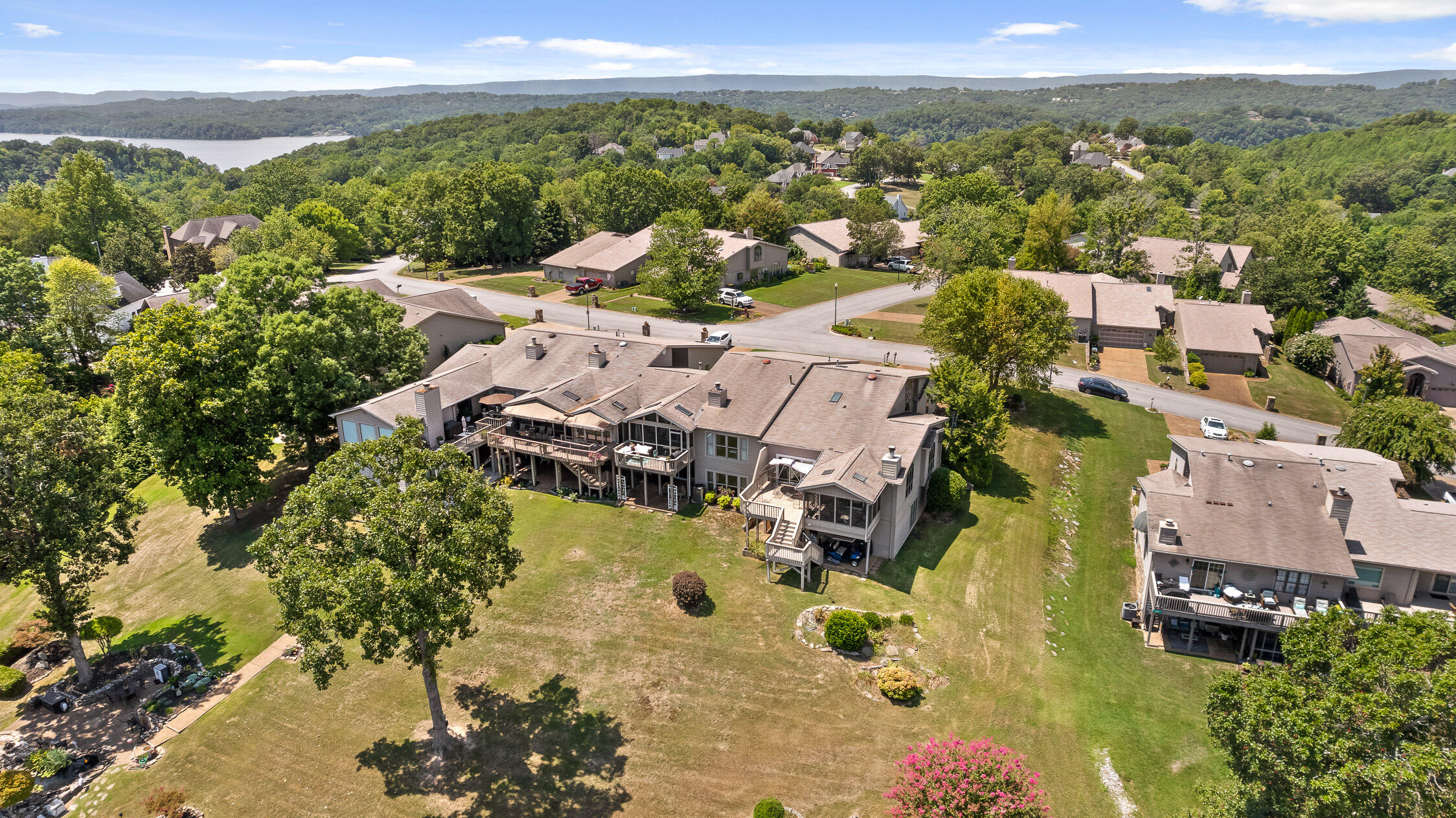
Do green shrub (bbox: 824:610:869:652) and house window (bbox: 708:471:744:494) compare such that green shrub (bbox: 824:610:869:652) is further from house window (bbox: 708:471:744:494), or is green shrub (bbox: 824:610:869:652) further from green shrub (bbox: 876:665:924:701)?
house window (bbox: 708:471:744:494)

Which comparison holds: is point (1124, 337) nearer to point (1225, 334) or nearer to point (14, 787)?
point (1225, 334)

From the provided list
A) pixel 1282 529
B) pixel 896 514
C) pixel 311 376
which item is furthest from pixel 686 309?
pixel 1282 529

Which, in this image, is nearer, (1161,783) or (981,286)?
(1161,783)

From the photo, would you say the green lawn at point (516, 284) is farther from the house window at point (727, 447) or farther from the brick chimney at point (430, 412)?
the house window at point (727, 447)

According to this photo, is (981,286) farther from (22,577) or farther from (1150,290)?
(22,577)

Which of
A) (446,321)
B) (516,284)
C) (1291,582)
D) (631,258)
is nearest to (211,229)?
(516,284)

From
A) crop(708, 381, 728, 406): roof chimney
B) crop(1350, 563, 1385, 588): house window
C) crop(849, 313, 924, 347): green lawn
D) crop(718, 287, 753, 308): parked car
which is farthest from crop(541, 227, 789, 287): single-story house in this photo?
crop(1350, 563, 1385, 588): house window

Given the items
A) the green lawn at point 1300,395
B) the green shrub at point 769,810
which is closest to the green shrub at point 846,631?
the green shrub at point 769,810
